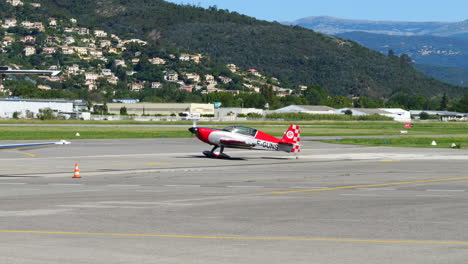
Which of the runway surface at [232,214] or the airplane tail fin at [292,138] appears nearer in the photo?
the runway surface at [232,214]

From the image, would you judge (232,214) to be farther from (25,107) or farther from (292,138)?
(25,107)

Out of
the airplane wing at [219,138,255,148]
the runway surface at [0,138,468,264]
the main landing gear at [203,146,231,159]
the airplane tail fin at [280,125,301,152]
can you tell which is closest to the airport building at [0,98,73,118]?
the main landing gear at [203,146,231,159]

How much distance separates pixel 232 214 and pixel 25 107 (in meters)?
164

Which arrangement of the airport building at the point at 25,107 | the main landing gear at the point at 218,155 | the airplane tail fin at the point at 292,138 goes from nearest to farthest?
the airplane tail fin at the point at 292,138 < the main landing gear at the point at 218,155 < the airport building at the point at 25,107

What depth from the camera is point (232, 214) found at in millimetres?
19516

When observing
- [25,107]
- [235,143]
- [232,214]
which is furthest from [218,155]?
[25,107]

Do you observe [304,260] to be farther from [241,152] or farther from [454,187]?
[241,152]

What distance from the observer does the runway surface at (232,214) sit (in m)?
13.9

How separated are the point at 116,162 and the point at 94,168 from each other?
185 inches

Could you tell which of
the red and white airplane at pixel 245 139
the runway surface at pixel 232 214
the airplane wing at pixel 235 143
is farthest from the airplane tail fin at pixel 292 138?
the runway surface at pixel 232 214


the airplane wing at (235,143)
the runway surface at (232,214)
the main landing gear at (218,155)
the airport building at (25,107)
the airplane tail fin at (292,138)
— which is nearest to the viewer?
the runway surface at (232,214)

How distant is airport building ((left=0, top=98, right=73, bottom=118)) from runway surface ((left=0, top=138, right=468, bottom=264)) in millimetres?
136367

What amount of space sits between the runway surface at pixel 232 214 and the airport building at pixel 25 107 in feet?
447

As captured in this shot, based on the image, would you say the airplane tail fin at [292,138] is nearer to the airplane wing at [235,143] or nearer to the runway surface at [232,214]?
the airplane wing at [235,143]
